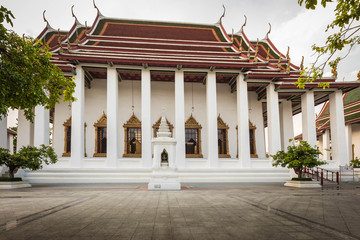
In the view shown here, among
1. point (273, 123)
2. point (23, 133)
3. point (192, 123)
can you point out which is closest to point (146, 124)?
point (192, 123)

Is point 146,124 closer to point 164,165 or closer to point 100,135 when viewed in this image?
point 100,135

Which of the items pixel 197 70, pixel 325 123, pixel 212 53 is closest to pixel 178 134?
pixel 197 70

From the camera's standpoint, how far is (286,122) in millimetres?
21719

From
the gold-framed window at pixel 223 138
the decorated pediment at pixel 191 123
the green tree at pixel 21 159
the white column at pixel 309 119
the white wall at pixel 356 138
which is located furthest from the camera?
the white wall at pixel 356 138

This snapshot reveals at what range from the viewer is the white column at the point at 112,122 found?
16766 mm

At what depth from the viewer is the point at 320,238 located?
446 centimetres

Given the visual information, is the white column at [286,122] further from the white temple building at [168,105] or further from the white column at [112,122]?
the white column at [112,122]

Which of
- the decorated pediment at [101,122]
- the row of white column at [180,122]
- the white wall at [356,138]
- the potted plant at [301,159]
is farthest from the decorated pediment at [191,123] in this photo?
the white wall at [356,138]

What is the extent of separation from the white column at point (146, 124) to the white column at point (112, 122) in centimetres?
148

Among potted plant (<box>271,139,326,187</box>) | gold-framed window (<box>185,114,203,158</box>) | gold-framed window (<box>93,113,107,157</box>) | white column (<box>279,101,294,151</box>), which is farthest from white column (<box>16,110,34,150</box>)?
white column (<box>279,101,294,151</box>)

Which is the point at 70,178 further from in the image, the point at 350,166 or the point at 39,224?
the point at 350,166

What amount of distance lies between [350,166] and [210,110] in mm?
9471

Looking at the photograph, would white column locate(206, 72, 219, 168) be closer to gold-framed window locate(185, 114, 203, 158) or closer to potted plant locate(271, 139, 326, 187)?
gold-framed window locate(185, 114, 203, 158)

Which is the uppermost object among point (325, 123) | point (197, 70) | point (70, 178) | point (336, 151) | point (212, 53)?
point (212, 53)
